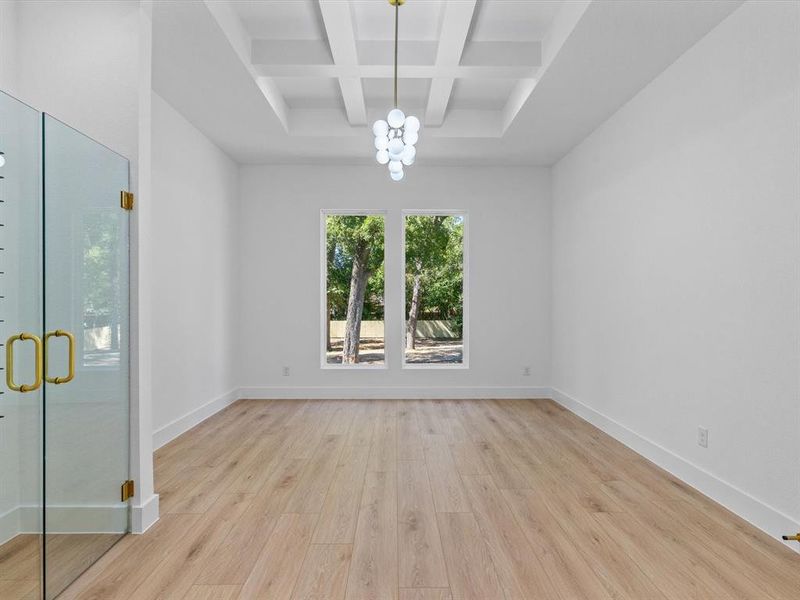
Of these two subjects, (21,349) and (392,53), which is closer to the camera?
(21,349)

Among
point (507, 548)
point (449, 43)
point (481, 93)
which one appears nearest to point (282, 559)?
point (507, 548)

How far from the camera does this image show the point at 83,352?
220cm

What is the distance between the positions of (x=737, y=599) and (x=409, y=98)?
4.48 metres

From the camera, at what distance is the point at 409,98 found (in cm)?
473

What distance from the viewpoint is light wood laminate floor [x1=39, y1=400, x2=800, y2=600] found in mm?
2049

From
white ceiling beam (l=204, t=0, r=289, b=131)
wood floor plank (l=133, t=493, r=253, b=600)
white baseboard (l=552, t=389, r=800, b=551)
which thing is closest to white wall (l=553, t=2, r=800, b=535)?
white baseboard (l=552, t=389, r=800, b=551)

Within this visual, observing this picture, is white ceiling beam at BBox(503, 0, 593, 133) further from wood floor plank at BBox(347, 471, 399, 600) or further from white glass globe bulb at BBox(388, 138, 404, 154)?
wood floor plank at BBox(347, 471, 399, 600)

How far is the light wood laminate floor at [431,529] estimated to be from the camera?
2049mm

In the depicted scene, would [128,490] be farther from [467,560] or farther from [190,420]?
[190,420]

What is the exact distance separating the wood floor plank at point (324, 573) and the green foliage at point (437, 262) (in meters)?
4.03

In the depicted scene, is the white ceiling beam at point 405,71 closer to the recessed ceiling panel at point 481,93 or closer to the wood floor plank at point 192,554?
the recessed ceiling panel at point 481,93

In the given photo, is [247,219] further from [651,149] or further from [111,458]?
[651,149]

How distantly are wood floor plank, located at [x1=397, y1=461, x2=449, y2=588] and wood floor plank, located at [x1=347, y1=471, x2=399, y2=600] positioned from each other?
4 cm

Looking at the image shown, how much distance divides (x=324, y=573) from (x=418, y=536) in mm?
549
